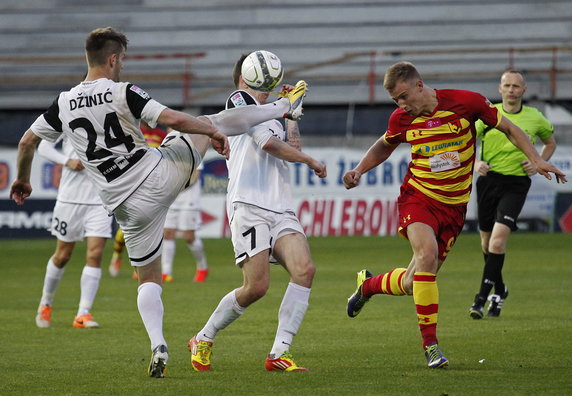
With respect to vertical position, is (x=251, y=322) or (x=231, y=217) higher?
(x=231, y=217)

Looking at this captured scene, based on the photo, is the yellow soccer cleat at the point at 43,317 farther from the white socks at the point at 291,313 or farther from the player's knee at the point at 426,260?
the player's knee at the point at 426,260

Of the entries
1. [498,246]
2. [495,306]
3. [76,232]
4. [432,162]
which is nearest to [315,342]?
[432,162]

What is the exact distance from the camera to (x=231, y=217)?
7.57 metres

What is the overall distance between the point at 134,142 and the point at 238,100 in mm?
834

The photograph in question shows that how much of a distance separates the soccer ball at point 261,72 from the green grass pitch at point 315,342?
6.56ft

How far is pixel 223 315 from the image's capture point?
24.5ft

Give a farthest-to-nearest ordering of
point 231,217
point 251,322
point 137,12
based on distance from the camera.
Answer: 1. point 137,12
2. point 251,322
3. point 231,217

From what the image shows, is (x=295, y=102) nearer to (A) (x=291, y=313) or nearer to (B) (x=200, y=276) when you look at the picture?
(A) (x=291, y=313)

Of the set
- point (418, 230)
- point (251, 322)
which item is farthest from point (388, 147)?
point (251, 322)

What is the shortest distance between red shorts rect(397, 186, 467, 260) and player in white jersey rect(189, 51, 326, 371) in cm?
78

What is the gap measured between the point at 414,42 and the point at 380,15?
1.20 meters

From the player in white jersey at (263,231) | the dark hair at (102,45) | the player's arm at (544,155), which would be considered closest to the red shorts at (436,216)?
the player in white jersey at (263,231)

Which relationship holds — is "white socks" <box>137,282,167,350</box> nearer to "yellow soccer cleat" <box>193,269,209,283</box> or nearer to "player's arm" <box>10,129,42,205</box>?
"player's arm" <box>10,129,42,205</box>

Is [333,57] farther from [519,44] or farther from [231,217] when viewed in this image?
[231,217]
